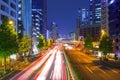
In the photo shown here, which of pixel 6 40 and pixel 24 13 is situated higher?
pixel 24 13

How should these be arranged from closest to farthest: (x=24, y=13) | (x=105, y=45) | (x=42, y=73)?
(x=42, y=73), (x=105, y=45), (x=24, y=13)

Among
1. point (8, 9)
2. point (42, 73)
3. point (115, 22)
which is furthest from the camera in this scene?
point (115, 22)

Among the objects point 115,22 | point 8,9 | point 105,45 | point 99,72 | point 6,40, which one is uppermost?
point 8,9

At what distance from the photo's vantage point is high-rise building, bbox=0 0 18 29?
103 metres

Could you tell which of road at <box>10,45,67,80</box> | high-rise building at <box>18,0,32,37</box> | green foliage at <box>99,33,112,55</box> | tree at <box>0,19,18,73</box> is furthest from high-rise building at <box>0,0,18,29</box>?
high-rise building at <box>18,0,32,37</box>

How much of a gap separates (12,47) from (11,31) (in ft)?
13.1

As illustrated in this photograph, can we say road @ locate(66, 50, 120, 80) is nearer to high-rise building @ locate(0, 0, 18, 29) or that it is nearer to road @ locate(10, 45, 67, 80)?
road @ locate(10, 45, 67, 80)

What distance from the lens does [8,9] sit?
113688mm

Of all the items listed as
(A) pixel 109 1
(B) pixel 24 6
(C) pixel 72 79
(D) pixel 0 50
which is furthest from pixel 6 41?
(B) pixel 24 6

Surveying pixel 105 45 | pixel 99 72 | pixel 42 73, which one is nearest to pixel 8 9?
pixel 105 45

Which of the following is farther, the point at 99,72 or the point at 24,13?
the point at 24,13

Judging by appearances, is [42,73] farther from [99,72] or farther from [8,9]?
[8,9]

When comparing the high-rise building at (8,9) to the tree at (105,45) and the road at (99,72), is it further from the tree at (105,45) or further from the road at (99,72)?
the road at (99,72)

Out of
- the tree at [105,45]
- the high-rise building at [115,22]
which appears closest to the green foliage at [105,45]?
the tree at [105,45]
